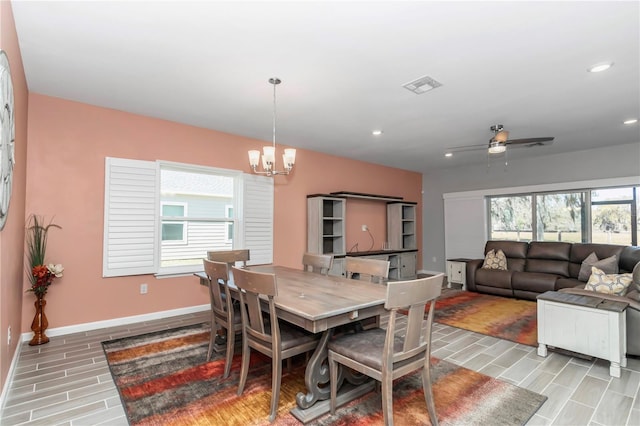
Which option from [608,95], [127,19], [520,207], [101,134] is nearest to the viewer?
[127,19]

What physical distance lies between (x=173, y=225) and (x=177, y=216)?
0.13m

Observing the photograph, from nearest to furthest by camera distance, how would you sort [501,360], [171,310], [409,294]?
[409,294] < [501,360] < [171,310]

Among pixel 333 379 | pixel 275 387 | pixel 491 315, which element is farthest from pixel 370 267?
pixel 491 315

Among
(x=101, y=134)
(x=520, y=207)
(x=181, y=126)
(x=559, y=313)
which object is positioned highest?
Result: (x=181, y=126)

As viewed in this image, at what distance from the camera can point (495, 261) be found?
5.70 m

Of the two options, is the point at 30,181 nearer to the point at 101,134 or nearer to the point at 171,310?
the point at 101,134

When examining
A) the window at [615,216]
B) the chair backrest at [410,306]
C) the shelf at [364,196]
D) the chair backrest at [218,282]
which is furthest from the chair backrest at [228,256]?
the window at [615,216]

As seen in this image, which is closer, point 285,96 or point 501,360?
point 501,360

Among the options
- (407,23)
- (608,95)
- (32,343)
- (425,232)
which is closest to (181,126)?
(32,343)

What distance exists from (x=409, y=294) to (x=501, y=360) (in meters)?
1.87

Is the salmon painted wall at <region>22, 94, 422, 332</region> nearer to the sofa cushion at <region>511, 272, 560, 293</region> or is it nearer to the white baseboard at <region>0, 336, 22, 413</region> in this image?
the white baseboard at <region>0, 336, 22, 413</region>

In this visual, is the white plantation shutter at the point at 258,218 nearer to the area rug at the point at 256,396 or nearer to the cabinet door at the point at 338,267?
the cabinet door at the point at 338,267

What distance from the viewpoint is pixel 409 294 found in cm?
177

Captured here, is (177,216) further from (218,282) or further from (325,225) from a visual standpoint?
(325,225)
